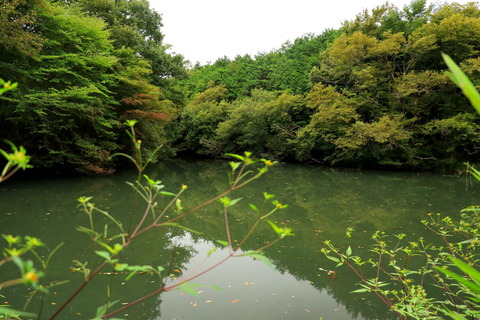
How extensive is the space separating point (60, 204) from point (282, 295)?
5470 mm

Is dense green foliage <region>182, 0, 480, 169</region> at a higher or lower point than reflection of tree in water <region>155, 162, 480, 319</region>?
higher

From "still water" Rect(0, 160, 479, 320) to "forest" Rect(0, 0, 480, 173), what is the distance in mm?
2165

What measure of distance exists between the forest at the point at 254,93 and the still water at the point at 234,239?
2.16 metres

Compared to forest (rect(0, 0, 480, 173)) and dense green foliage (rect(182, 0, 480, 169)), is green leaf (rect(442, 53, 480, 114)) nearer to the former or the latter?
forest (rect(0, 0, 480, 173))

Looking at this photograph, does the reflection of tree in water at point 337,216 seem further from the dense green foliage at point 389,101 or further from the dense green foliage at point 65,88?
the dense green foliage at point 65,88

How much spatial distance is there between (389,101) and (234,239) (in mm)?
12258

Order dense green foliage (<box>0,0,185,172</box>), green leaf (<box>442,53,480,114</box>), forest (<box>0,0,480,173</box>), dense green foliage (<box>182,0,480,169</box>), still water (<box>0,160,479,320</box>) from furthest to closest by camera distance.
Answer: dense green foliage (<box>182,0,480,169</box>) → forest (<box>0,0,480,173</box>) → dense green foliage (<box>0,0,185,172</box>) → still water (<box>0,160,479,320</box>) → green leaf (<box>442,53,480,114</box>)

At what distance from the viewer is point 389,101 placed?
14.1 metres

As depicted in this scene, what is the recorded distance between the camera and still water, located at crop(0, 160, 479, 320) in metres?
2.85

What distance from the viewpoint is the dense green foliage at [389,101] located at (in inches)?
500

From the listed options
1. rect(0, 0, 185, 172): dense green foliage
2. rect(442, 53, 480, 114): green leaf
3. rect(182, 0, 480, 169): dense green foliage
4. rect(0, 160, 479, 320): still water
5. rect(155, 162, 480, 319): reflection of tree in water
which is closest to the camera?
rect(442, 53, 480, 114): green leaf

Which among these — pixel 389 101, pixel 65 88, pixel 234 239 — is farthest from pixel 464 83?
pixel 389 101

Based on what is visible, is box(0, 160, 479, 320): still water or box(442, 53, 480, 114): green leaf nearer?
box(442, 53, 480, 114): green leaf

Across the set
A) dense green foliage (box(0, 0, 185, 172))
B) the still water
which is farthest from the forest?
the still water
